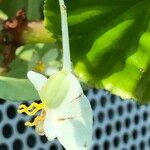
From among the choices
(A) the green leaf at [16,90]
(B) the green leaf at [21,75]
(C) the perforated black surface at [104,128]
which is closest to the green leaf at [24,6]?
(B) the green leaf at [21,75]

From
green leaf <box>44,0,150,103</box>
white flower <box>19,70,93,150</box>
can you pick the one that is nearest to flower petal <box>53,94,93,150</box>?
white flower <box>19,70,93,150</box>

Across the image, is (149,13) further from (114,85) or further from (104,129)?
(104,129)

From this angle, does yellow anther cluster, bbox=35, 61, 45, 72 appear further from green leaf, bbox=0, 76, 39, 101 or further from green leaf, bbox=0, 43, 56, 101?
green leaf, bbox=0, 76, 39, 101

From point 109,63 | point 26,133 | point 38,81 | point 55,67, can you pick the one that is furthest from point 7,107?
point 38,81

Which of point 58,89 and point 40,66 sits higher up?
point 58,89

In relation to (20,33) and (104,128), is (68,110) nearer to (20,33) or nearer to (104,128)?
(20,33)

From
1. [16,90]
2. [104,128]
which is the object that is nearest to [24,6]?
[16,90]
